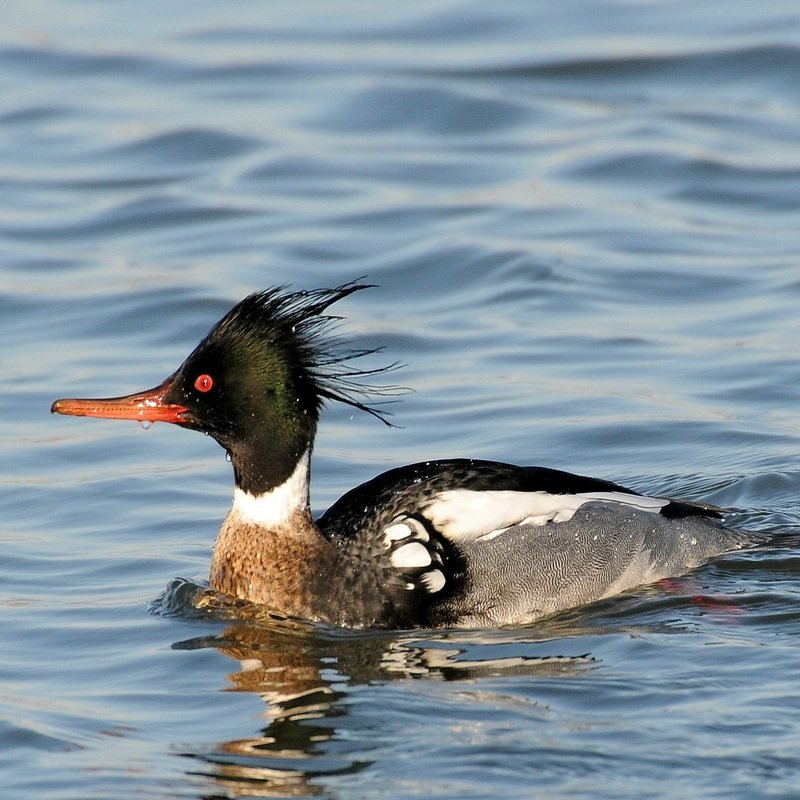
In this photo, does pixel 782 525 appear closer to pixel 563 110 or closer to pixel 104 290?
pixel 104 290

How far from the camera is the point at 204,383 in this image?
8203mm

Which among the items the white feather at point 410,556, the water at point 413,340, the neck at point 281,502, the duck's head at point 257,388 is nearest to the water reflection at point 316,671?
the water at point 413,340

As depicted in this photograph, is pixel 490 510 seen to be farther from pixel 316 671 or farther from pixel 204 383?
pixel 204 383

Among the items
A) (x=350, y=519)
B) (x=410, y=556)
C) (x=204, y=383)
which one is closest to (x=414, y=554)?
(x=410, y=556)

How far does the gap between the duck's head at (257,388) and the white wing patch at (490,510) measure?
719 mm

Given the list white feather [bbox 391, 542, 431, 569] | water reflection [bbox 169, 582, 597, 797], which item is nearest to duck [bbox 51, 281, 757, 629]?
white feather [bbox 391, 542, 431, 569]

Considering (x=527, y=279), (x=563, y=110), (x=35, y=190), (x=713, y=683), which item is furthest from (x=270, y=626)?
(x=563, y=110)

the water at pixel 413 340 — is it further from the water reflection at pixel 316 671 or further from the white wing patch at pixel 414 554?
the white wing patch at pixel 414 554

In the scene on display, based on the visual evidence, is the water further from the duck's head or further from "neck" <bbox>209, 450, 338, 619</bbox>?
the duck's head

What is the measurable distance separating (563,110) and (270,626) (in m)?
10.4

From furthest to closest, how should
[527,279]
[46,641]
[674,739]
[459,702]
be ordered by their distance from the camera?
[527,279], [46,641], [459,702], [674,739]

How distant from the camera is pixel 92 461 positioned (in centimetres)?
1078

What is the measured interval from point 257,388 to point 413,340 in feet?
15.0

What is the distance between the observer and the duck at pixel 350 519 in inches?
316
